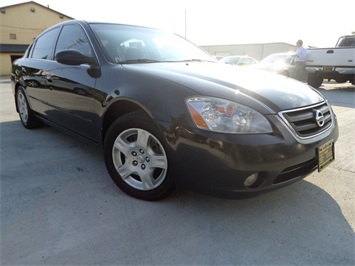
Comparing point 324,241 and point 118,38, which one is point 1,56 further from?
point 324,241

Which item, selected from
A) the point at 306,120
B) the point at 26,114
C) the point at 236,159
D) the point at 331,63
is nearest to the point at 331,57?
the point at 331,63

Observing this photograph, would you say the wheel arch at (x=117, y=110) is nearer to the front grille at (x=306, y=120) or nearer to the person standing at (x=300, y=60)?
the front grille at (x=306, y=120)

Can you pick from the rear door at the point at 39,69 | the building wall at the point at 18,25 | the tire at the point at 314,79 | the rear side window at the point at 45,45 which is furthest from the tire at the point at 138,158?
the building wall at the point at 18,25

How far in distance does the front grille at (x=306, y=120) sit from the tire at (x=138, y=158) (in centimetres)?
89

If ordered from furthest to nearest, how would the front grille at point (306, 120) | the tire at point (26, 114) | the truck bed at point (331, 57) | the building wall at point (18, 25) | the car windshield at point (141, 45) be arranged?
the building wall at point (18, 25) < the truck bed at point (331, 57) < the tire at point (26, 114) < the car windshield at point (141, 45) < the front grille at point (306, 120)

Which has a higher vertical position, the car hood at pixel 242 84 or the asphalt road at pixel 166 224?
the car hood at pixel 242 84

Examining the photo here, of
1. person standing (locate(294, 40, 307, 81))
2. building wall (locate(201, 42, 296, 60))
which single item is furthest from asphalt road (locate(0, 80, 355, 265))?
building wall (locate(201, 42, 296, 60))

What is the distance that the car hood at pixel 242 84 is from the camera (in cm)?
195

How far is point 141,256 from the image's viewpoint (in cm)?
168

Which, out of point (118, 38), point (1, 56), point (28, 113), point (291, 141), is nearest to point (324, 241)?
point (291, 141)

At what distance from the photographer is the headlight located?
1771 millimetres

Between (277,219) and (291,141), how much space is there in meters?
0.62

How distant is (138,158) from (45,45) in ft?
8.48

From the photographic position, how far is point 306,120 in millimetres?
2020
